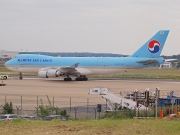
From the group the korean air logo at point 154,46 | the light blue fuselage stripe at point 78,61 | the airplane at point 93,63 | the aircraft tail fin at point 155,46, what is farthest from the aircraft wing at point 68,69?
the korean air logo at point 154,46

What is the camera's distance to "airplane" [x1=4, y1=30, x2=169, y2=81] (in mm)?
69812

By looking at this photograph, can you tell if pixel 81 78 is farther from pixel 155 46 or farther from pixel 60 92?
pixel 60 92

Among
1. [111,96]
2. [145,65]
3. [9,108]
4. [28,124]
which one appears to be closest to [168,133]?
[28,124]

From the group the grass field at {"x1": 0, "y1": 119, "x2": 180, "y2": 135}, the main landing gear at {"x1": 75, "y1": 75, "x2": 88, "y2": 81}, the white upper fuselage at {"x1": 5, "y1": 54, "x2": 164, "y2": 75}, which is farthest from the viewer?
the main landing gear at {"x1": 75, "y1": 75, "x2": 88, "y2": 81}

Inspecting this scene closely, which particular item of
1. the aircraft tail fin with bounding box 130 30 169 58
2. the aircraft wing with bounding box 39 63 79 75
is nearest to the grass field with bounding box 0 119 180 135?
the aircraft wing with bounding box 39 63 79 75

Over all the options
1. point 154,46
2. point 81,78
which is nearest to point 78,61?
point 81,78

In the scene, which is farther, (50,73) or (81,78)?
(81,78)

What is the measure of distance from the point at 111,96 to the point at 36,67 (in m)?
40.6

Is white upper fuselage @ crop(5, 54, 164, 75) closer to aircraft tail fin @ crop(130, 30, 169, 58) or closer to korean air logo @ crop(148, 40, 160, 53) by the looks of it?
aircraft tail fin @ crop(130, 30, 169, 58)

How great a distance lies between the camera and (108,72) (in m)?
72.1

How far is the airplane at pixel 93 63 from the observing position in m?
69.8

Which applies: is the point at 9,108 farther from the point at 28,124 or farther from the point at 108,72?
the point at 108,72

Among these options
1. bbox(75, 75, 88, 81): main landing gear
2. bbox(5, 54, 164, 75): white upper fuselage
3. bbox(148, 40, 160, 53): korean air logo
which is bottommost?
bbox(75, 75, 88, 81): main landing gear

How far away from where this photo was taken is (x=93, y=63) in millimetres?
72188
